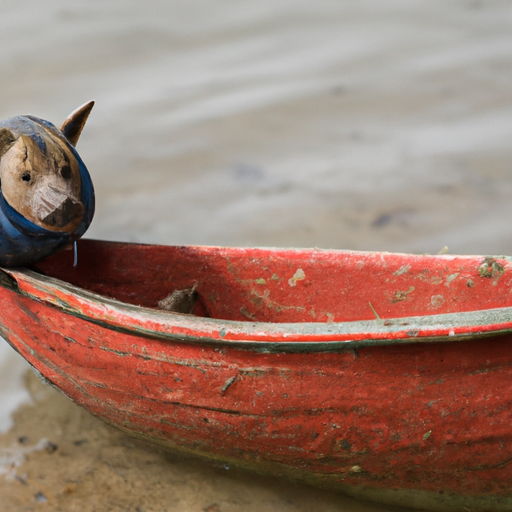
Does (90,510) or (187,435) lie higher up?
(187,435)

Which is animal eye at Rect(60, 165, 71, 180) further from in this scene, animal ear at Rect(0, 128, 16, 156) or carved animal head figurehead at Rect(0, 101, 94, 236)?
animal ear at Rect(0, 128, 16, 156)

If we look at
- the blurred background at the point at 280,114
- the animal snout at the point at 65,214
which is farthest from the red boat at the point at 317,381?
the blurred background at the point at 280,114

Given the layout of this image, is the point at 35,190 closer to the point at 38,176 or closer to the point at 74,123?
the point at 38,176

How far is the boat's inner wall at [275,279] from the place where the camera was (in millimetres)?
2207

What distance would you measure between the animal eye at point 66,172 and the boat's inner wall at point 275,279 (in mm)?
499

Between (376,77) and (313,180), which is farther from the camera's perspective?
(376,77)

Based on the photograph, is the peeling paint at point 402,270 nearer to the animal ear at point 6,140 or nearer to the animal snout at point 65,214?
the animal snout at point 65,214

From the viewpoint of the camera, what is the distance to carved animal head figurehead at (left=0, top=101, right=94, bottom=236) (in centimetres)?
180

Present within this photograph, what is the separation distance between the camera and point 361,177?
3527 mm

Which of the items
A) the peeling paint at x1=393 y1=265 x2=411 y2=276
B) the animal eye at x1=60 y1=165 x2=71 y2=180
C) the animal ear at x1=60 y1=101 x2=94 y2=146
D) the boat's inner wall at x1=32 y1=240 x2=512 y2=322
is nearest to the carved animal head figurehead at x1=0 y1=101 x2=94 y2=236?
the animal eye at x1=60 y1=165 x2=71 y2=180

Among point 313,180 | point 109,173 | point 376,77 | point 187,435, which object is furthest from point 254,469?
point 376,77

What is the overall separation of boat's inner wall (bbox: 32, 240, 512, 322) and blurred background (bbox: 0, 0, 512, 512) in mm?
534

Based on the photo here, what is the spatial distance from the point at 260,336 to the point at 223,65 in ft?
10.3

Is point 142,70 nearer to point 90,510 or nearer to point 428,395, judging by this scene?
point 90,510
